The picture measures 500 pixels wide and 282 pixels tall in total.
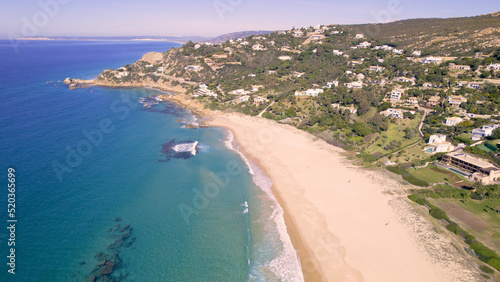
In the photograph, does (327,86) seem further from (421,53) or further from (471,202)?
(471,202)

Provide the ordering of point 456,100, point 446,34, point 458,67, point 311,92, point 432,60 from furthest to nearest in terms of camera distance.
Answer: point 446,34 < point 432,60 < point 311,92 < point 458,67 < point 456,100

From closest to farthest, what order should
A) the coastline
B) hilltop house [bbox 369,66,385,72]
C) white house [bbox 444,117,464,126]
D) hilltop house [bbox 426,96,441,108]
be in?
the coastline
white house [bbox 444,117,464,126]
hilltop house [bbox 426,96,441,108]
hilltop house [bbox 369,66,385,72]

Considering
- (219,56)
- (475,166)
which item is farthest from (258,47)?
(475,166)

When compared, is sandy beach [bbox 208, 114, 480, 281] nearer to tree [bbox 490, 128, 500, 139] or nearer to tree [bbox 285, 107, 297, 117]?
tree [bbox 285, 107, 297, 117]

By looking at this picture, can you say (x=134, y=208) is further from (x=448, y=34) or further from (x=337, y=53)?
(x=448, y=34)

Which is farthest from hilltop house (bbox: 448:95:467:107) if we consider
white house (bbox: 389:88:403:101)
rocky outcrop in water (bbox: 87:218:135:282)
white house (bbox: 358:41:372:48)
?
rocky outcrop in water (bbox: 87:218:135:282)


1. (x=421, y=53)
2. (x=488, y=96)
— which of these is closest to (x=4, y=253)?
(x=488, y=96)
